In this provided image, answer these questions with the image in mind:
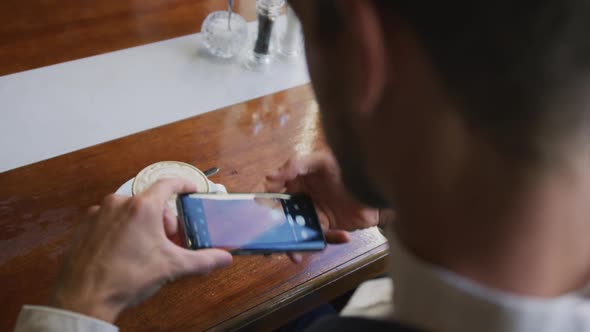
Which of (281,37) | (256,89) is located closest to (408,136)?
(256,89)

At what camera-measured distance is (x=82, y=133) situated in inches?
32.4

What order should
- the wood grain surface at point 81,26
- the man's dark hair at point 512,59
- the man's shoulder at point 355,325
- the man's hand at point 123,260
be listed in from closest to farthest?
the man's dark hair at point 512,59 < the man's shoulder at point 355,325 < the man's hand at point 123,260 < the wood grain surface at point 81,26

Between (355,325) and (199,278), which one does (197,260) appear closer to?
(199,278)

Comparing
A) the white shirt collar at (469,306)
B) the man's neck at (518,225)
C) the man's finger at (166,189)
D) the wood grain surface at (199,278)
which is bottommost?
the wood grain surface at (199,278)

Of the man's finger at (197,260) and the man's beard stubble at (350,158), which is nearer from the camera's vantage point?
the man's beard stubble at (350,158)

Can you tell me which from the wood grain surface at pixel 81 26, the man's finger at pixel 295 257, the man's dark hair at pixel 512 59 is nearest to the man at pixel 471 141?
the man's dark hair at pixel 512 59

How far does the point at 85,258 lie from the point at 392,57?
1.40 feet

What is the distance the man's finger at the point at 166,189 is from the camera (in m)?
0.62

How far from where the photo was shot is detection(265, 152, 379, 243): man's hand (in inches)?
30.3

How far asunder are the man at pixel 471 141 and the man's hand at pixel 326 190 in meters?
0.28

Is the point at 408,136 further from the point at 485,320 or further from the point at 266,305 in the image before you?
the point at 266,305

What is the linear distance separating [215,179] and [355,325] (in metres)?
0.37

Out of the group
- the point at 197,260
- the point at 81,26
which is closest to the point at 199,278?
the point at 197,260

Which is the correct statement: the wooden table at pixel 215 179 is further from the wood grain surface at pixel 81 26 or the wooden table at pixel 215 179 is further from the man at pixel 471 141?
the man at pixel 471 141
